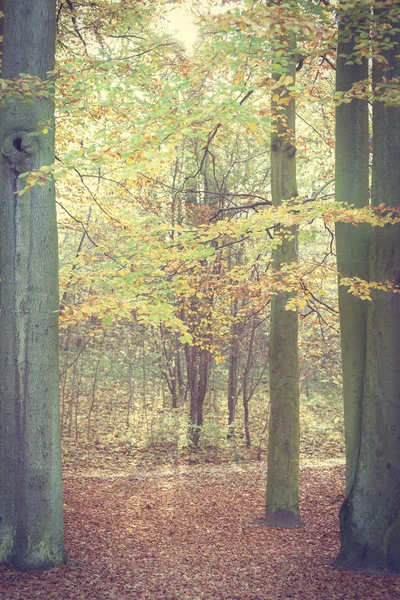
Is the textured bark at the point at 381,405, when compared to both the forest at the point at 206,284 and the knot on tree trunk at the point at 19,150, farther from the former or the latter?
the knot on tree trunk at the point at 19,150

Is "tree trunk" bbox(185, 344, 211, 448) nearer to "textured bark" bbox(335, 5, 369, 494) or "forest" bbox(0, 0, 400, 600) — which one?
"forest" bbox(0, 0, 400, 600)

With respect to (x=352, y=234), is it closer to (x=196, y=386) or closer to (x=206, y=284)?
(x=206, y=284)

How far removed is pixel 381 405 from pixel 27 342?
358 cm

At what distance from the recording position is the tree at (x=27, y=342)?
16.6ft

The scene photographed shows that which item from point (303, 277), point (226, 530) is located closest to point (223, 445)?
point (226, 530)

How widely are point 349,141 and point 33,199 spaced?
349cm

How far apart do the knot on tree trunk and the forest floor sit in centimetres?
393

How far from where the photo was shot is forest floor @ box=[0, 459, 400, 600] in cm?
475

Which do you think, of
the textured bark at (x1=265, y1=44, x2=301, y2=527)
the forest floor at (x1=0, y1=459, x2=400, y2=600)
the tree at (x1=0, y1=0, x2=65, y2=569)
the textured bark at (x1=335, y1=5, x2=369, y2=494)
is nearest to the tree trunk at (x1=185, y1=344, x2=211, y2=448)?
the forest floor at (x1=0, y1=459, x2=400, y2=600)

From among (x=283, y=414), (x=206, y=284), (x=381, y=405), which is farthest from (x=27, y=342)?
(x=283, y=414)

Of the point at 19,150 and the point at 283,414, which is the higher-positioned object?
the point at 19,150

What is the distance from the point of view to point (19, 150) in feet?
17.1

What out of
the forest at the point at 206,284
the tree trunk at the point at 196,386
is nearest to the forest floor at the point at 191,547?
the forest at the point at 206,284

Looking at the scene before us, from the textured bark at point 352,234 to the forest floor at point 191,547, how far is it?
1208 millimetres
